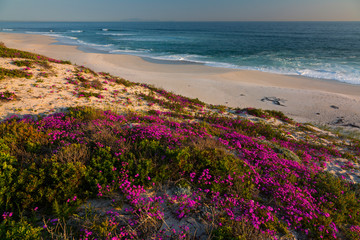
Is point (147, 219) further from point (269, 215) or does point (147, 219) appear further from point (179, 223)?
point (269, 215)

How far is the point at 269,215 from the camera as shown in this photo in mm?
3639

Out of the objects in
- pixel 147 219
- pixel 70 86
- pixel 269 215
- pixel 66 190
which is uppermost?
pixel 70 86

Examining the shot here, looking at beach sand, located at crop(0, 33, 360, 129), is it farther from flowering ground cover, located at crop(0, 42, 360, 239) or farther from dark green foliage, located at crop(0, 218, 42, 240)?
dark green foliage, located at crop(0, 218, 42, 240)

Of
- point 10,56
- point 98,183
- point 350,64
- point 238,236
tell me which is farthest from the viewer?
point 350,64

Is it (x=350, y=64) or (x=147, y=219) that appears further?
(x=350, y=64)

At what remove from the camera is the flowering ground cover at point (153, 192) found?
317cm

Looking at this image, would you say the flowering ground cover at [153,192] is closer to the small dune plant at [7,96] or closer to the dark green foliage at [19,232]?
the dark green foliage at [19,232]

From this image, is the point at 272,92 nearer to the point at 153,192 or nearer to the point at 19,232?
the point at 153,192

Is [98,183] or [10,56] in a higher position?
[10,56]

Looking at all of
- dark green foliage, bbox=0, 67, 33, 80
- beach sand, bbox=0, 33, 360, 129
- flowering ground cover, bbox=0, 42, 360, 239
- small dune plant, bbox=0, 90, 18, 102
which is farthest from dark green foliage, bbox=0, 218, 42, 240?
beach sand, bbox=0, 33, 360, 129

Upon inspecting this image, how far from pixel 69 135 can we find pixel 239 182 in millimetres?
5211

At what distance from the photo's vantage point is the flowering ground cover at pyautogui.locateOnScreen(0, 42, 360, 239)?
317cm

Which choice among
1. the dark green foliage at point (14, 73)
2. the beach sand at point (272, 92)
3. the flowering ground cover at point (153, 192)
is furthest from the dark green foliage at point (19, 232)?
the beach sand at point (272, 92)

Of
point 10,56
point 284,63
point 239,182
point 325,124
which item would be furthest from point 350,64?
point 10,56
